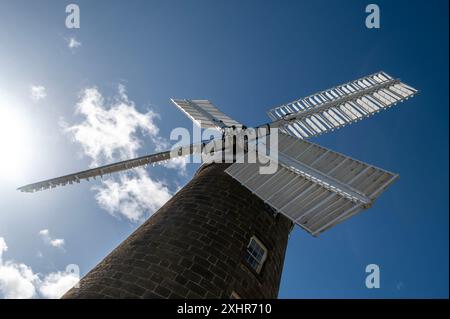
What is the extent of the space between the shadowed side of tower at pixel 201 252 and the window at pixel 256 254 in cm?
3

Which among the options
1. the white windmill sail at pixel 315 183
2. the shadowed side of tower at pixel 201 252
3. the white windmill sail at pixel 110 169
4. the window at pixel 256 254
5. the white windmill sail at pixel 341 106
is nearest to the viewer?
the shadowed side of tower at pixel 201 252

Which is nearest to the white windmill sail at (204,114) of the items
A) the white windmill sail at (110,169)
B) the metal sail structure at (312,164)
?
the metal sail structure at (312,164)

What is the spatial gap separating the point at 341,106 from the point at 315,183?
25.4 feet

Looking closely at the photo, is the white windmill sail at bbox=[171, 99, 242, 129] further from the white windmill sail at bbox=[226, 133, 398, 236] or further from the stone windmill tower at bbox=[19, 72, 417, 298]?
the white windmill sail at bbox=[226, 133, 398, 236]

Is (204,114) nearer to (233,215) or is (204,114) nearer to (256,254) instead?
(233,215)

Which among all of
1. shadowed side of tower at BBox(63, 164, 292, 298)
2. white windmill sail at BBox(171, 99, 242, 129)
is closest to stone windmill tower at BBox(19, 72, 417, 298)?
shadowed side of tower at BBox(63, 164, 292, 298)

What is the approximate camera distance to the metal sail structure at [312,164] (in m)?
8.34

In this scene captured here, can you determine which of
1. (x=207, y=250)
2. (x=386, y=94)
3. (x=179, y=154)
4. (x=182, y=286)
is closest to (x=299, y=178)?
(x=207, y=250)

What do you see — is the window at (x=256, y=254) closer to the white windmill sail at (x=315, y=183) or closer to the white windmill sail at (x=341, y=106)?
the white windmill sail at (x=315, y=183)

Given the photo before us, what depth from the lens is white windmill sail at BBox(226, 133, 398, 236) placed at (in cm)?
811

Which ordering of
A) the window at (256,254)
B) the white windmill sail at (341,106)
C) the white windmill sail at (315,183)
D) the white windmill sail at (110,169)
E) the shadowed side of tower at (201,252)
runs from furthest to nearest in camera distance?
the white windmill sail at (341,106), the white windmill sail at (110,169), the window at (256,254), the white windmill sail at (315,183), the shadowed side of tower at (201,252)

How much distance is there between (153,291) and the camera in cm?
731

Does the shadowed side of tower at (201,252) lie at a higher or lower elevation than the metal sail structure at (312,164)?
lower

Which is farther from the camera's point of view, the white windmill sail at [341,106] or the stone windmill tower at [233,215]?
the white windmill sail at [341,106]
